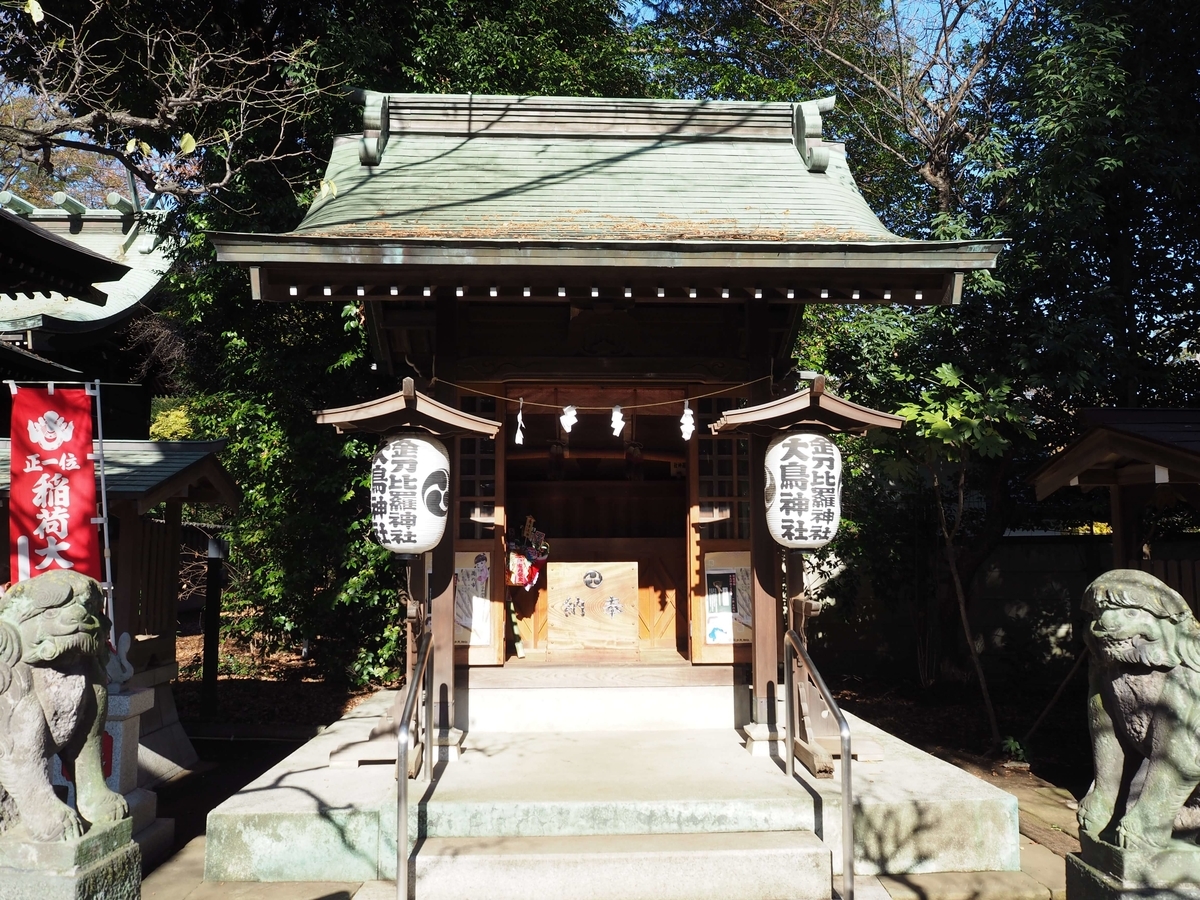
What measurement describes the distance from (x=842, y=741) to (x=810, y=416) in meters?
2.25

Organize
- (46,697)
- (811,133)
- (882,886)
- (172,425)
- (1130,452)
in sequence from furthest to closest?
1. (172,425)
2. (811,133)
3. (1130,452)
4. (882,886)
5. (46,697)

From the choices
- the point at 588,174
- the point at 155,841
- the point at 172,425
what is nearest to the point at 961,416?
the point at 588,174

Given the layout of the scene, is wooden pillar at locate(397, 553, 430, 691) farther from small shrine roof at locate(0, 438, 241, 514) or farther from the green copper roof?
small shrine roof at locate(0, 438, 241, 514)

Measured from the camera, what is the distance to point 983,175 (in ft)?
33.5

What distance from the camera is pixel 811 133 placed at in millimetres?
8258

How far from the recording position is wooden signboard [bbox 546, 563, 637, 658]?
7.91 metres

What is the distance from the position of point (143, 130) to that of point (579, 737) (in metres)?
10.4

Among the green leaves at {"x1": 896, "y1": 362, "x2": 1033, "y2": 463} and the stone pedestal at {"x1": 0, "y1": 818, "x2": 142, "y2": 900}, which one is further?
the green leaves at {"x1": 896, "y1": 362, "x2": 1033, "y2": 463}

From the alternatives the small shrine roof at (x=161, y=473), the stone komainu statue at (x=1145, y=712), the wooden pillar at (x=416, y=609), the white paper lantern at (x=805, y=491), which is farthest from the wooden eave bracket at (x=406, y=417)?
the stone komainu statue at (x=1145, y=712)

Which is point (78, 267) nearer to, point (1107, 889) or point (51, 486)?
point (51, 486)

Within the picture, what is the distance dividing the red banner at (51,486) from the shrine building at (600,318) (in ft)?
7.01

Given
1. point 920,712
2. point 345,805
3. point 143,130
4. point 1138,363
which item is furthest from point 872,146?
point 345,805

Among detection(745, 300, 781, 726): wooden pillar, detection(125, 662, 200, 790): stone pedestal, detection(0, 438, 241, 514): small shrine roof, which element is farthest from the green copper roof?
detection(125, 662, 200, 790): stone pedestal

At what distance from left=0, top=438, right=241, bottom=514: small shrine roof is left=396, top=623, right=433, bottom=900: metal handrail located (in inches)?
121
